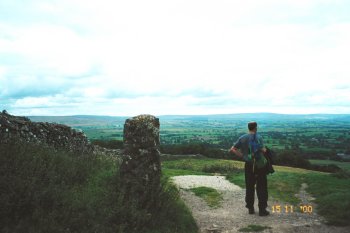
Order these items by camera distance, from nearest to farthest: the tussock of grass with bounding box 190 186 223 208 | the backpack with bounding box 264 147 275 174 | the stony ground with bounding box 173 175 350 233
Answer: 1. the stony ground with bounding box 173 175 350 233
2. the backpack with bounding box 264 147 275 174
3. the tussock of grass with bounding box 190 186 223 208

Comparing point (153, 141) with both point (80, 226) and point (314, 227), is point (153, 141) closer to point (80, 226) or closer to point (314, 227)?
point (80, 226)

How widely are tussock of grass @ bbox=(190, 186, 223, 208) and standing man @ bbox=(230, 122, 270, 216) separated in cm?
191

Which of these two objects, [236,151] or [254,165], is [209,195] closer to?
[236,151]

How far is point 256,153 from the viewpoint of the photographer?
10430 mm

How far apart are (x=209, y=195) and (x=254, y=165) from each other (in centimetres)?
388

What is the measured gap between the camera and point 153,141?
9.14m

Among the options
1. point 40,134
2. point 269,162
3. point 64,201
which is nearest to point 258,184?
point 269,162

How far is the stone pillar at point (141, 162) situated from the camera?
8656 millimetres

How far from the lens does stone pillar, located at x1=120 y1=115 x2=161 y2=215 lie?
28.4 feet

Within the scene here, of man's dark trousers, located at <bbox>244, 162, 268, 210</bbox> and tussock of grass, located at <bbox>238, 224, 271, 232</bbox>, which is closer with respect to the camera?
tussock of grass, located at <bbox>238, 224, 271, 232</bbox>

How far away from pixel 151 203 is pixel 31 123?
19.9ft
